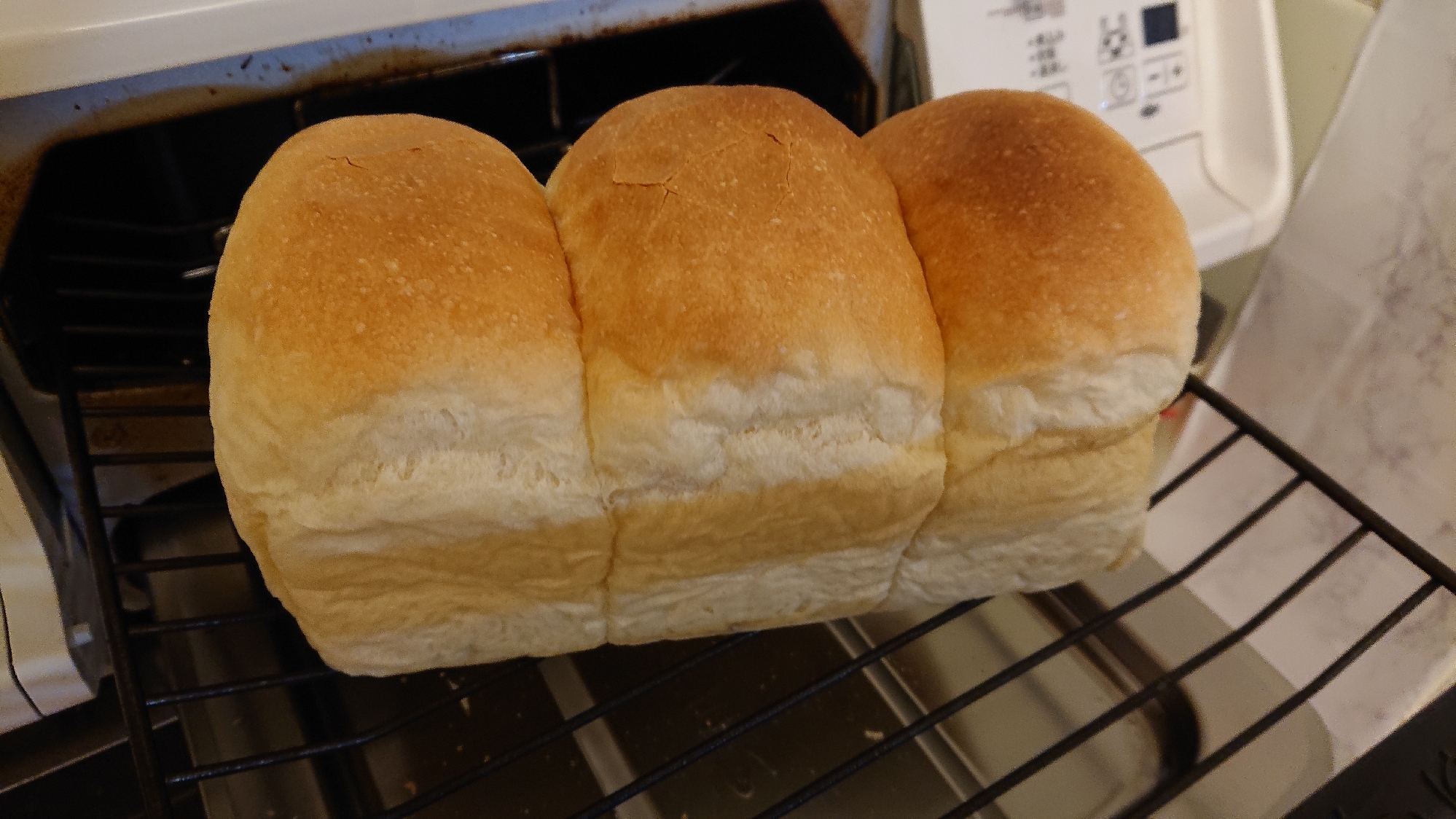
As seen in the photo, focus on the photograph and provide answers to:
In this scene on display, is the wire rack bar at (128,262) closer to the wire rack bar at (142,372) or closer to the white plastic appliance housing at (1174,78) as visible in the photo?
the wire rack bar at (142,372)

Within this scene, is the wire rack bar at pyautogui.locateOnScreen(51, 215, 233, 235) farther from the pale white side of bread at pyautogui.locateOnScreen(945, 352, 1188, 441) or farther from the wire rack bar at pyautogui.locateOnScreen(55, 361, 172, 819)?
the pale white side of bread at pyautogui.locateOnScreen(945, 352, 1188, 441)

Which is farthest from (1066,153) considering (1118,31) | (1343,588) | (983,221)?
(1343,588)

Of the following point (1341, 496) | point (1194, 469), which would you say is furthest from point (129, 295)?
point (1341, 496)

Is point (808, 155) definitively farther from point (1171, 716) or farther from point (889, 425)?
point (1171, 716)

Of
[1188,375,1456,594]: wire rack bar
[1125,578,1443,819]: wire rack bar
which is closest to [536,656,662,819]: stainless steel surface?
[1125,578,1443,819]: wire rack bar

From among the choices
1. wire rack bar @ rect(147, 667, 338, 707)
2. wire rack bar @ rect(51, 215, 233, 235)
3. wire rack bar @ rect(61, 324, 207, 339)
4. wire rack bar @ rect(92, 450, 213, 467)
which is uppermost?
wire rack bar @ rect(51, 215, 233, 235)

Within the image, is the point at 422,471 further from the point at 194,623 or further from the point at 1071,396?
the point at 1071,396
